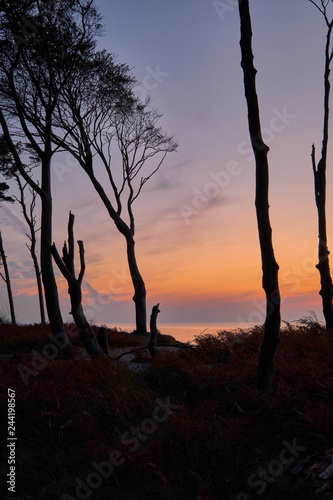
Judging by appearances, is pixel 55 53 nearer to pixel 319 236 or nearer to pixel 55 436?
pixel 319 236

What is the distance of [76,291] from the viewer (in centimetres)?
1202

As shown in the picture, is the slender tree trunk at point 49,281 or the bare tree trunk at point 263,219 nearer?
the bare tree trunk at point 263,219

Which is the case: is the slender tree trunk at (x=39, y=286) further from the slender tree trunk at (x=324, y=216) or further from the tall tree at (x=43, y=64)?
the slender tree trunk at (x=324, y=216)

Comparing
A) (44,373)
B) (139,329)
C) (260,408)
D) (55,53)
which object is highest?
(55,53)

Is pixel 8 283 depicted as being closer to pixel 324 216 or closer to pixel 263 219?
pixel 324 216

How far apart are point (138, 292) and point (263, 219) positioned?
1529 centimetres

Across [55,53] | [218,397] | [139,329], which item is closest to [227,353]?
[218,397]

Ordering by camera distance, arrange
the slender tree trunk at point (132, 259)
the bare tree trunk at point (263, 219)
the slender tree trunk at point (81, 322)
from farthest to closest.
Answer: the slender tree trunk at point (132, 259)
the slender tree trunk at point (81, 322)
the bare tree trunk at point (263, 219)

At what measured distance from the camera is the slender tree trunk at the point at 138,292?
22.1m

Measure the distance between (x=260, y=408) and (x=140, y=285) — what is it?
52.0 ft

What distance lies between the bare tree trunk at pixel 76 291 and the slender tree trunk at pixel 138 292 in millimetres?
9571

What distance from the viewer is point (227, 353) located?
38.1 ft

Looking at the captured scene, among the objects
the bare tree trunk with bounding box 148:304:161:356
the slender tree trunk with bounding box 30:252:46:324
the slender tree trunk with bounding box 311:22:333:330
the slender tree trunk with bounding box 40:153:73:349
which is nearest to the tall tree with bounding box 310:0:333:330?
the slender tree trunk with bounding box 311:22:333:330

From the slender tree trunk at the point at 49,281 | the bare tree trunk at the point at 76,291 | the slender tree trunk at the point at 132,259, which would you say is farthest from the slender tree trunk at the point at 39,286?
the bare tree trunk at the point at 76,291
